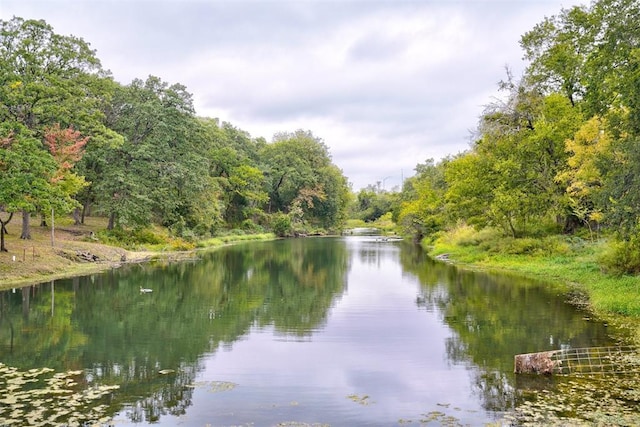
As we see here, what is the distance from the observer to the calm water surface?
950cm

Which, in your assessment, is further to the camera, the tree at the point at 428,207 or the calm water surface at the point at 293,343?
the tree at the point at 428,207

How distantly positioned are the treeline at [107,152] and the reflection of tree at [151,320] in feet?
18.1

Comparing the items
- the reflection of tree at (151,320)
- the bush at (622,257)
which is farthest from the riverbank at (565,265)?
the reflection of tree at (151,320)

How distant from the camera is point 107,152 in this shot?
4256 centimetres

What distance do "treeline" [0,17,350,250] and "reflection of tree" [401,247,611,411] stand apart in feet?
61.0

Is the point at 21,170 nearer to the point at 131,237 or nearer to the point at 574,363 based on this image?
the point at 131,237

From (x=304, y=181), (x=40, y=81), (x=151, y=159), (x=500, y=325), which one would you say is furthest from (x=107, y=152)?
(x=304, y=181)

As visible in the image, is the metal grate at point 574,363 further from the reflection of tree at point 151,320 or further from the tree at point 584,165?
the tree at point 584,165

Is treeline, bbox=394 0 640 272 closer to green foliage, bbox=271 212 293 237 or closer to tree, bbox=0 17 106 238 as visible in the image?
tree, bbox=0 17 106 238

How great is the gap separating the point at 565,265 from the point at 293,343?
17.6 metres

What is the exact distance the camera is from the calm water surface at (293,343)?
9500mm

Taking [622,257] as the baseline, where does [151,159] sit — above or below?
above

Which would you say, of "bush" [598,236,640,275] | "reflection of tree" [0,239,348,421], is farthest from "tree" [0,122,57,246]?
"bush" [598,236,640,275]

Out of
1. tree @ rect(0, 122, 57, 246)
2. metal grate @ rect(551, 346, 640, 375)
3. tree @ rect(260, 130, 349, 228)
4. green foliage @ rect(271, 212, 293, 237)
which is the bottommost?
metal grate @ rect(551, 346, 640, 375)
